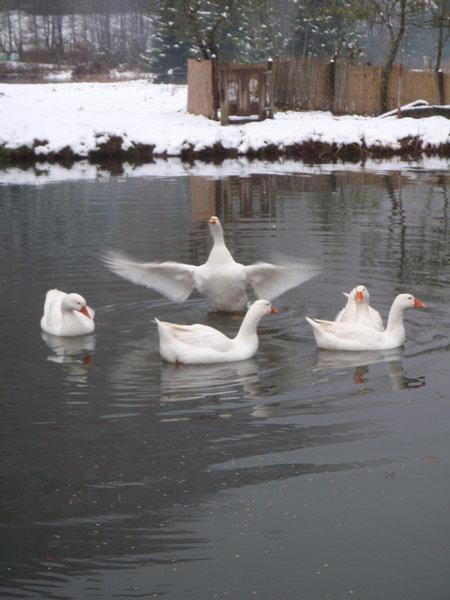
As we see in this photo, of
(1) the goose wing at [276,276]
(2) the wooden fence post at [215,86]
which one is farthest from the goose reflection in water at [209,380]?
(2) the wooden fence post at [215,86]

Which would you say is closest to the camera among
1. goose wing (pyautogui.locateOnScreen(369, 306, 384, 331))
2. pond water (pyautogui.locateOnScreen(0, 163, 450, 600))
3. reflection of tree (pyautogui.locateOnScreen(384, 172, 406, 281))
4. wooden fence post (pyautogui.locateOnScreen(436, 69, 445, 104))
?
pond water (pyautogui.locateOnScreen(0, 163, 450, 600))

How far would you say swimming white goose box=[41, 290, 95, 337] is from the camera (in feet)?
33.3

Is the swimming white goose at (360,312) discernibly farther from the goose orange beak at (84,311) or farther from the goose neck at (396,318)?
the goose orange beak at (84,311)

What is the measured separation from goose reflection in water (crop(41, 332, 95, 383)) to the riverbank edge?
21.0m

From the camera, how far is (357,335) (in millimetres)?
9562

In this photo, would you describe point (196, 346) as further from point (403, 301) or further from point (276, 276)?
point (276, 276)

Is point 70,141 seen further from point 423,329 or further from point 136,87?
point 423,329

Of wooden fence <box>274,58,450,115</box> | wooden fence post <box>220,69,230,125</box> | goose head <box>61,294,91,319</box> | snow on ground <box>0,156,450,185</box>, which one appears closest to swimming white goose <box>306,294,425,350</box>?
goose head <box>61,294,91,319</box>

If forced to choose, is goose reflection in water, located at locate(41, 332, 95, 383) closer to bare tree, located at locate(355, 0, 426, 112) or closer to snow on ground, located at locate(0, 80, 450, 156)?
snow on ground, located at locate(0, 80, 450, 156)

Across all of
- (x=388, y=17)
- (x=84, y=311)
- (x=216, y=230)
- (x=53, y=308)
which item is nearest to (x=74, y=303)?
(x=84, y=311)

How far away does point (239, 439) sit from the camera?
7.32 metres

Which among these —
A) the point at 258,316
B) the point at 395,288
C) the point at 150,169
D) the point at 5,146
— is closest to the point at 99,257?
the point at 395,288

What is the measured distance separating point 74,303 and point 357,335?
8.50 ft

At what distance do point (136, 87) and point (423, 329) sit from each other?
132ft
